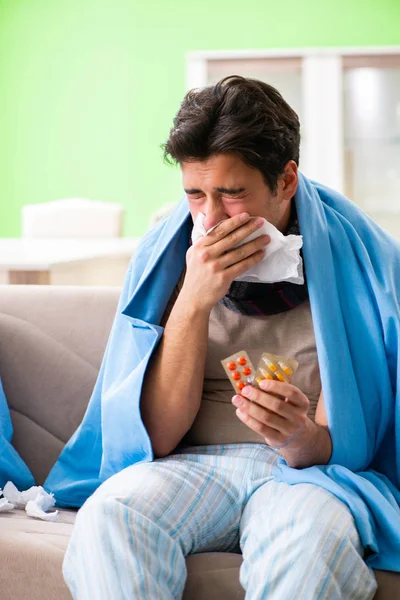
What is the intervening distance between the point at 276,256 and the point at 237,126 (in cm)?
25

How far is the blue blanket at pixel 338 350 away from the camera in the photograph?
5.08ft

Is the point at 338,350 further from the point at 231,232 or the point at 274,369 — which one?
the point at 231,232

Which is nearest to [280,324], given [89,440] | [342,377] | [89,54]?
[342,377]

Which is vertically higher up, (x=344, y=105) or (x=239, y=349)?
(x=344, y=105)

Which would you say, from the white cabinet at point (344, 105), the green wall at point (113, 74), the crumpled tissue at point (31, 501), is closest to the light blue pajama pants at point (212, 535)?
the crumpled tissue at point (31, 501)

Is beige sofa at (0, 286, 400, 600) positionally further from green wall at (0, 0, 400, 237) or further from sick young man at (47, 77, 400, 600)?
green wall at (0, 0, 400, 237)

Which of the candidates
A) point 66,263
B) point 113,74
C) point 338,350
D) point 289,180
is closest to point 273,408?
point 338,350

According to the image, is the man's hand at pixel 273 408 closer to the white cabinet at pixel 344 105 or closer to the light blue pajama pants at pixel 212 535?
the light blue pajama pants at pixel 212 535

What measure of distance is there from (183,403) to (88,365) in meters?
0.45

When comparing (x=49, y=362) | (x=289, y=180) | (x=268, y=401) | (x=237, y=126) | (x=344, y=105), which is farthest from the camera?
(x=344, y=105)

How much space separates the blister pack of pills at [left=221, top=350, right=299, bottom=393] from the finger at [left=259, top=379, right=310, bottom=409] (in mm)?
28

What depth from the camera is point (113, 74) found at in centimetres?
714

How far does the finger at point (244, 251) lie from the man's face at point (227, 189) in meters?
0.05

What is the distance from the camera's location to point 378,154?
685 centimetres
